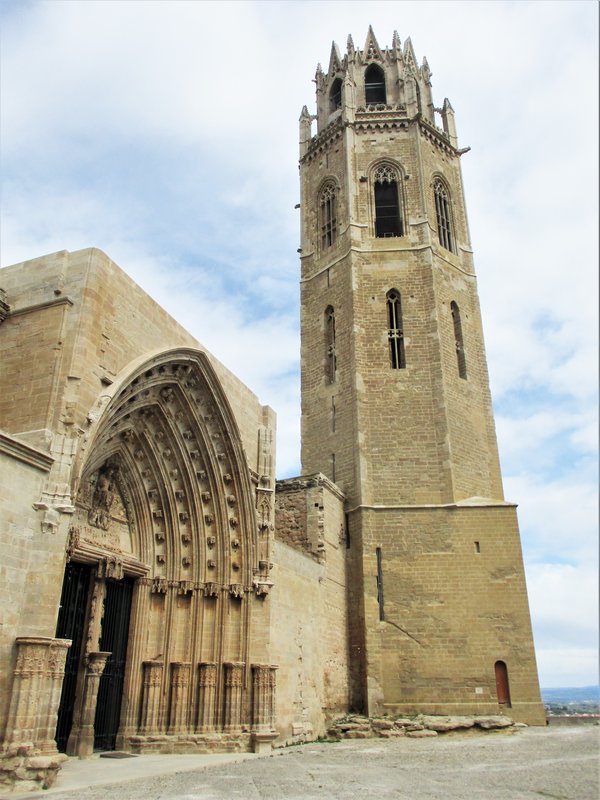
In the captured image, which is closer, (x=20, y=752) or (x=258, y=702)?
(x=20, y=752)

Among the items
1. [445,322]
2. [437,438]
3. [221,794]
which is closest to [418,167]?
[445,322]

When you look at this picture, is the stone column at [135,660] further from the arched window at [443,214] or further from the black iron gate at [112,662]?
the arched window at [443,214]

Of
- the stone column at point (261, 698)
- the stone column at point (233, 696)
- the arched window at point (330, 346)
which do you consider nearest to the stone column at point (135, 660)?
the stone column at point (233, 696)

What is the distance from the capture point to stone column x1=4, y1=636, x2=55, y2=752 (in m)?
7.66

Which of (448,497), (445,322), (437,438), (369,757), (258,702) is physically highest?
(445,322)

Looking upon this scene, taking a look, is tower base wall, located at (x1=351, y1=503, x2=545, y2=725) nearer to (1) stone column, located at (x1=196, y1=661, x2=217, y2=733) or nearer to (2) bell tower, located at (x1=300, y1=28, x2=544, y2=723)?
(2) bell tower, located at (x1=300, y1=28, x2=544, y2=723)

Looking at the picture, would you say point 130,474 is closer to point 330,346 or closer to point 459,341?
point 330,346

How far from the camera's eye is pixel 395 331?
68.2ft

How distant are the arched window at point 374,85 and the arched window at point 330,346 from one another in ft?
31.8

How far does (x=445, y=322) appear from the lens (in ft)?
68.1

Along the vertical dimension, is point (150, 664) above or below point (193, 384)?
below

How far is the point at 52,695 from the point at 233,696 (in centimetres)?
492

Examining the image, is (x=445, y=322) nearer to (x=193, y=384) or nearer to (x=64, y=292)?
(x=193, y=384)

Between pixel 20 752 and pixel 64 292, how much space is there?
6262mm
